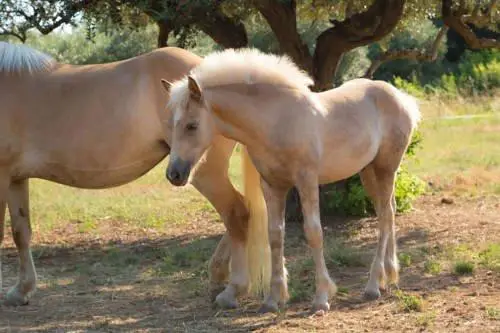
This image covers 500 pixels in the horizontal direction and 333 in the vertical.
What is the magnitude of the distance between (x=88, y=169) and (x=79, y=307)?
1006mm

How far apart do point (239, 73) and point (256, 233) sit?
4.23 ft

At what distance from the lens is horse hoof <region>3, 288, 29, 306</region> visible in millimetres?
6301

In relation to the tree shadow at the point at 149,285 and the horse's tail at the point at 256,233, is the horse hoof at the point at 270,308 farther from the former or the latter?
the horse's tail at the point at 256,233

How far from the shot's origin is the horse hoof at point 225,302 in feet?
19.5

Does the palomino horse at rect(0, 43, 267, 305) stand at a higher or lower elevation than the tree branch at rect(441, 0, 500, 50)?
lower

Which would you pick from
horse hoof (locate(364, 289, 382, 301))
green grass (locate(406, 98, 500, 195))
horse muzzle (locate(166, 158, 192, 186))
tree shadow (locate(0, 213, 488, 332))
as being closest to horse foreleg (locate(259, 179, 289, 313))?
tree shadow (locate(0, 213, 488, 332))

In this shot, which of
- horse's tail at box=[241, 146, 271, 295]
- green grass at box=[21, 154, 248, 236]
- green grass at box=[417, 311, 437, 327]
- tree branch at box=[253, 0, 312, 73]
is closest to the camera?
green grass at box=[417, 311, 437, 327]

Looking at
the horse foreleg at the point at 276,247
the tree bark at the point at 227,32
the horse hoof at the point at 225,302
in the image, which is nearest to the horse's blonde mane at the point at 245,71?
the horse foreleg at the point at 276,247

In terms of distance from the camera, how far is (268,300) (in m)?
5.63

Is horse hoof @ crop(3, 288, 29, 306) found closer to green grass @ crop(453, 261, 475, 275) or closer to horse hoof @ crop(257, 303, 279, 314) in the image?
horse hoof @ crop(257, 303, 279, 314)

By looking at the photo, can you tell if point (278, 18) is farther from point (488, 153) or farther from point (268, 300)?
point (488, 153)

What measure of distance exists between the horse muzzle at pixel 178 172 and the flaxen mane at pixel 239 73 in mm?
368

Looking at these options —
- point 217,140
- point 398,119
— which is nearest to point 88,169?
point 217,140

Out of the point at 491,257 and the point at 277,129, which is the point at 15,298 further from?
the point at 491,257
